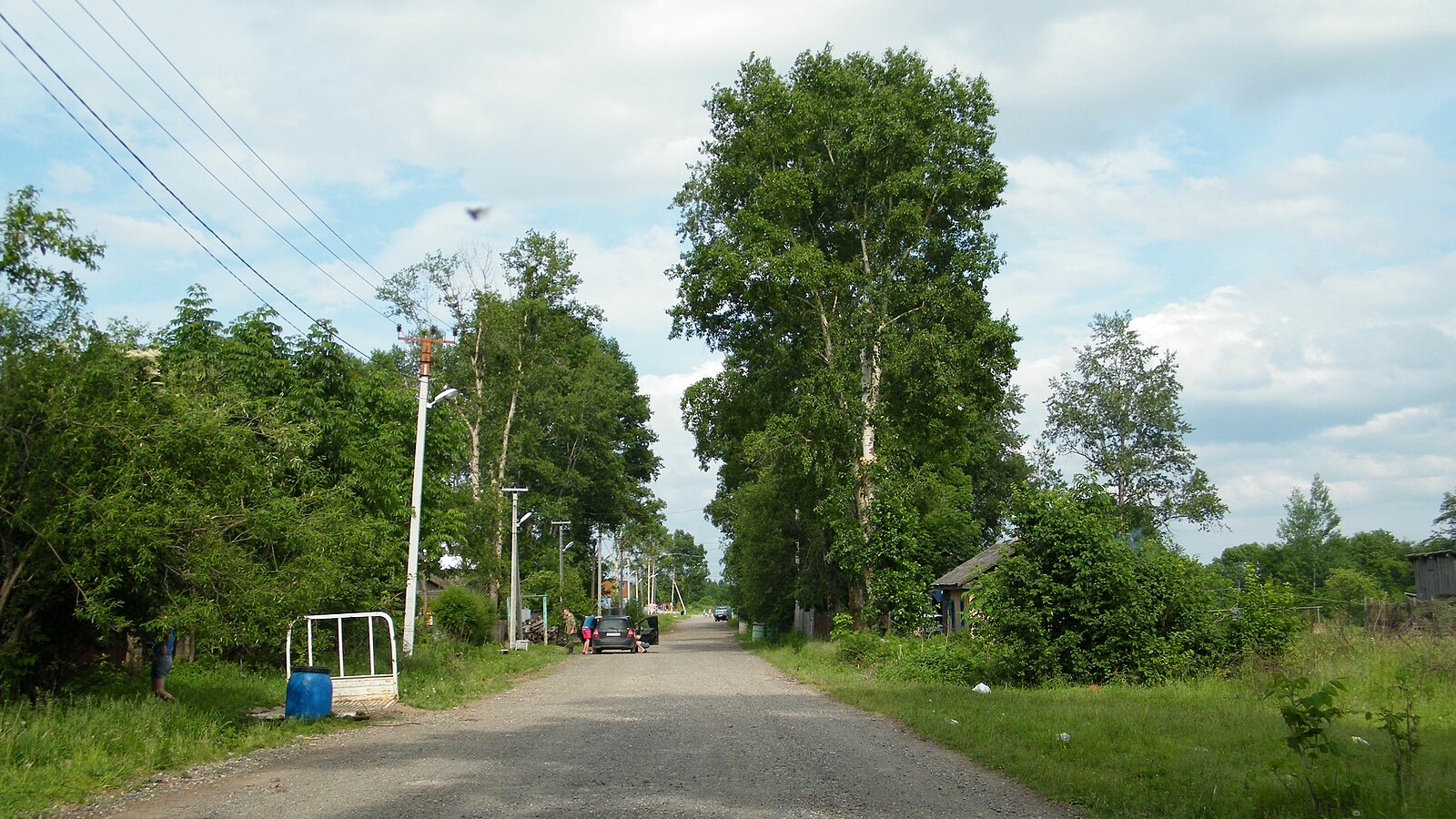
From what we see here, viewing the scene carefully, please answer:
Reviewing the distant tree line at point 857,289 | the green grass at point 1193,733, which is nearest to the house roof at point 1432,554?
the distant tree line at point 857,289

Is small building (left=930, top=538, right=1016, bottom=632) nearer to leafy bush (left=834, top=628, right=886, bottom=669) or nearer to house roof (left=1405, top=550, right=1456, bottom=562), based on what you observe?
leafy bush (left=834, top=628, right=886, bottom=669)

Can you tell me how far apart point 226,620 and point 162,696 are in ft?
8.18

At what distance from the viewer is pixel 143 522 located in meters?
11.7

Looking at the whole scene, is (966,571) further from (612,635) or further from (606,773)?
(606,773)

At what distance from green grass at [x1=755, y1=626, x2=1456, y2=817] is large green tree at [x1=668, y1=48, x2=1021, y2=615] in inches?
380

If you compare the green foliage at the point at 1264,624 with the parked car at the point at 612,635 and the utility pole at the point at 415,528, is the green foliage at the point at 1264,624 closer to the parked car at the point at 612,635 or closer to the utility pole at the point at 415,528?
the utility pole at the point at 415,528

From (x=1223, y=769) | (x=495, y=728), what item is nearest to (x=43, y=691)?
(x=495, y=728)

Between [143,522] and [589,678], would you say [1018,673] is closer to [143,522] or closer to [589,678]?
[589,678]

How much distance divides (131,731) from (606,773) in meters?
5.14

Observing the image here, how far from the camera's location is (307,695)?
14914 mm

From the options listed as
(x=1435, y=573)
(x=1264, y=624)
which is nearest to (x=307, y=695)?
(x=1264, y=624)

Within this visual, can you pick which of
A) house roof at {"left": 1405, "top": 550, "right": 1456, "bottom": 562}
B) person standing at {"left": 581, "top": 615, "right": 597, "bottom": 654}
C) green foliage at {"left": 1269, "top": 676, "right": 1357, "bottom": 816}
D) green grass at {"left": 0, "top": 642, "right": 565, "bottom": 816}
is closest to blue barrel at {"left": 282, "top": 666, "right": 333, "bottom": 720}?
green grass at {"left": 0, "top": 642, "right": 565, "bottom": 816}

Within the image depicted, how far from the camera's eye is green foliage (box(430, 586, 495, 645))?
112ft

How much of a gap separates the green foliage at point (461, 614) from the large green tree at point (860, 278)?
436 inches
